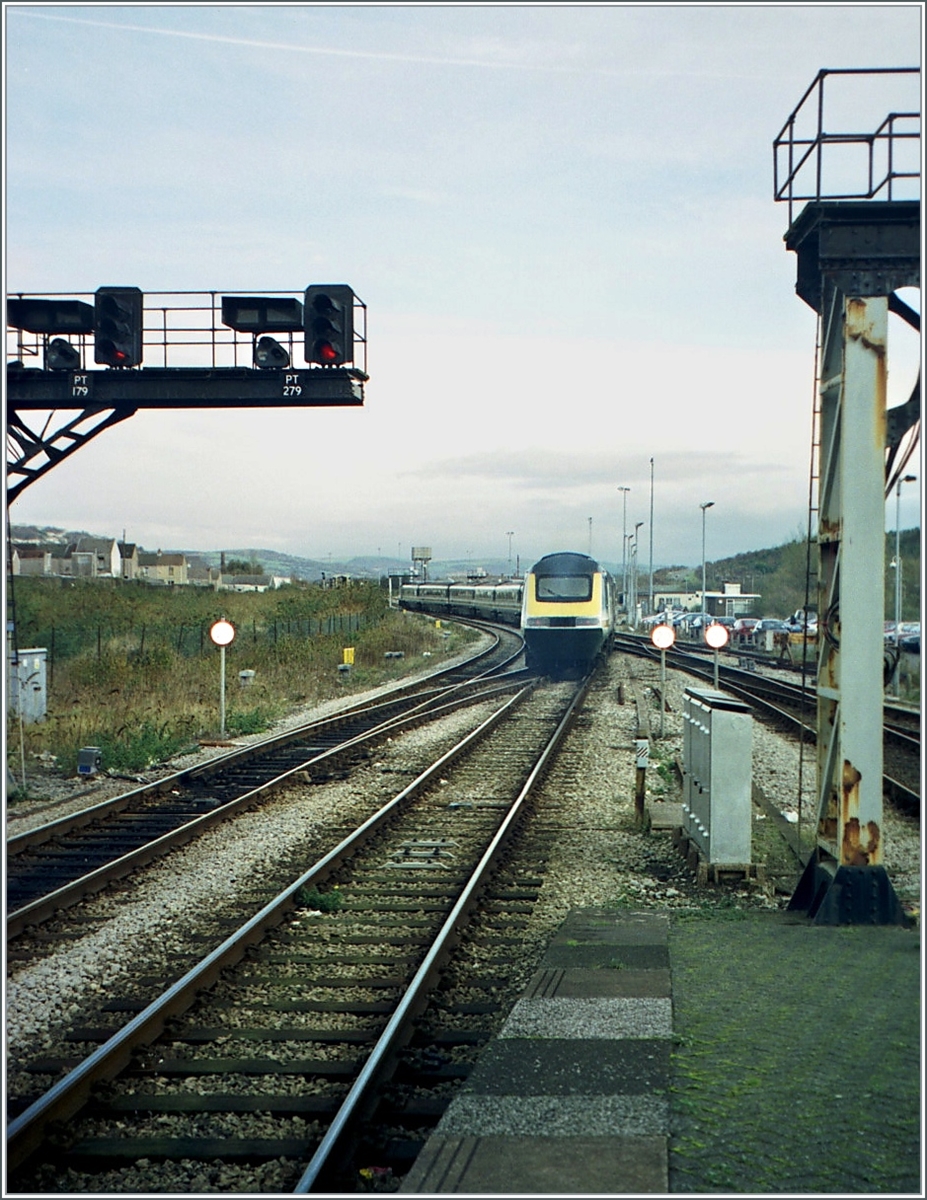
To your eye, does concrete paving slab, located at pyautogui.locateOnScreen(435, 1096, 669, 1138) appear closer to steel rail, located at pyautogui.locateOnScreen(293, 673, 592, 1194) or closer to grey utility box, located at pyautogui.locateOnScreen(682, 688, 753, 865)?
steel rail, located at pyautogui.locateOnScreen(293, 673, 592, 1194)

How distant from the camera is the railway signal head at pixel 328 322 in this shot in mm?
13820

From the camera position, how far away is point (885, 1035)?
225 inches

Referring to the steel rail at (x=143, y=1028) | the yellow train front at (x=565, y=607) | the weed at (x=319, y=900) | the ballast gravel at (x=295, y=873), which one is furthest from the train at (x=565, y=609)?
the weed at (x=319, y=900)

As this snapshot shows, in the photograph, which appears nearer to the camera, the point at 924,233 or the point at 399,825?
the point at 924,233

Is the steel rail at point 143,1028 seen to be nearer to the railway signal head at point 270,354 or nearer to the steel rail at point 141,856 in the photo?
the steel rail at point 141,856

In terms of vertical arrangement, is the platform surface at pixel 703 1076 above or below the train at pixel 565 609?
below

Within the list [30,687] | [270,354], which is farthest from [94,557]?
[270,354]

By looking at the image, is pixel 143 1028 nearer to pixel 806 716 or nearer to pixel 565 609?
pixel 806 716

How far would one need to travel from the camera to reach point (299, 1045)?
611cm

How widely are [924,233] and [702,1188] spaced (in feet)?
13.9

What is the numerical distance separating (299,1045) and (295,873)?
3.73 meters

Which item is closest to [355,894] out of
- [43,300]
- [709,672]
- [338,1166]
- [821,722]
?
[821,722]

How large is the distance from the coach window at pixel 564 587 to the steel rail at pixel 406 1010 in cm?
1742

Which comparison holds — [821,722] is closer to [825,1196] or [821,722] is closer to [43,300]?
[825,1196]
